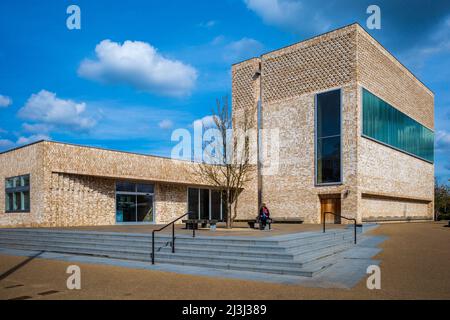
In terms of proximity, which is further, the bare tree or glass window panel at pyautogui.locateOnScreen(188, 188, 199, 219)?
glass window panel at pyautogui.locateOnScreen(188, 188, 199, 219)

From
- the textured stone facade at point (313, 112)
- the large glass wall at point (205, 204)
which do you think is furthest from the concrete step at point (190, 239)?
the large glass wall at point (205, 204)

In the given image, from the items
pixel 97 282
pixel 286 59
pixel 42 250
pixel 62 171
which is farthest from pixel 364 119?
pixel 97 282

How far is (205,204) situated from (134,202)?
21.5 ft

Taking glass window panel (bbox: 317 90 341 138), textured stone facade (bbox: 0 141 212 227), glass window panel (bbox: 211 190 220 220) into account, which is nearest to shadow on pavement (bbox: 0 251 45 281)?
textured stone facade (bbox: 0 141 212 227)

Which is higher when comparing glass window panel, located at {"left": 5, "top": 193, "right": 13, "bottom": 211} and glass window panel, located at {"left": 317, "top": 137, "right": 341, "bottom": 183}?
glass window panel, located at {"left": 317, "top": 137, "right": 341, "bottom": 183}

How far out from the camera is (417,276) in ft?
30.1

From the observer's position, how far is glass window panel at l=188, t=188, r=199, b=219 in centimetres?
2995

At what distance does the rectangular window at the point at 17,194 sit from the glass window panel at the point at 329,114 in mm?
17821

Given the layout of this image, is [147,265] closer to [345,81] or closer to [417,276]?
[417,276]

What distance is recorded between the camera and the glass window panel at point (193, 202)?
2995cm

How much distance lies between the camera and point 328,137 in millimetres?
26375

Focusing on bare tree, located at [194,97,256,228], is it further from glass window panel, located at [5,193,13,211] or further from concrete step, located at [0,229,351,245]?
glass window panel, located at [5,193,13,211]

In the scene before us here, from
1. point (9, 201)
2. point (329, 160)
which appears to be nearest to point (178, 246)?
point (329, 160)
